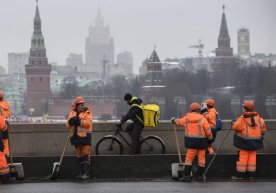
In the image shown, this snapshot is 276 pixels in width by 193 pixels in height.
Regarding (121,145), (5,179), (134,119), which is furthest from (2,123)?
(121,145)

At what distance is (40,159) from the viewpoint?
22125 mm

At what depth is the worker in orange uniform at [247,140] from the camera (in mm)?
21156

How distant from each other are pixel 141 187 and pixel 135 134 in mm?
3500

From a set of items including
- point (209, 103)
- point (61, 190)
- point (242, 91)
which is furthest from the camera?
point (242, 91)

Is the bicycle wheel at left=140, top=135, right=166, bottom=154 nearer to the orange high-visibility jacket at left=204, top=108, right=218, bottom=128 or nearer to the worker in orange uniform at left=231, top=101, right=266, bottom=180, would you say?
the orange high-visibility jacket at left=204, top=108, right=218, bottom=128

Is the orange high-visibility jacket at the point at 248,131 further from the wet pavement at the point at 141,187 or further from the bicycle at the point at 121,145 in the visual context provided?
the bicycle at the point at 121,145

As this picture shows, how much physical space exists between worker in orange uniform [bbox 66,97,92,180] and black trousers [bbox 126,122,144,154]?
1.71 m

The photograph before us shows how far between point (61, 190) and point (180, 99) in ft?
550

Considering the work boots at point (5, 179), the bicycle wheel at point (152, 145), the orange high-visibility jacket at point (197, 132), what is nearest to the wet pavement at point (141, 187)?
the work boots at point (5, 179)

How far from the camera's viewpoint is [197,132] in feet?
69.4

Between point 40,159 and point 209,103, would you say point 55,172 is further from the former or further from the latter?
point 209,103

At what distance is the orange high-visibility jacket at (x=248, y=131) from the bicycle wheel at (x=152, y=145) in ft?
8.82

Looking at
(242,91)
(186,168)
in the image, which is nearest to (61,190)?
(186,168)

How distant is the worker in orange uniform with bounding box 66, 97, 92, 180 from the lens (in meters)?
21.5
